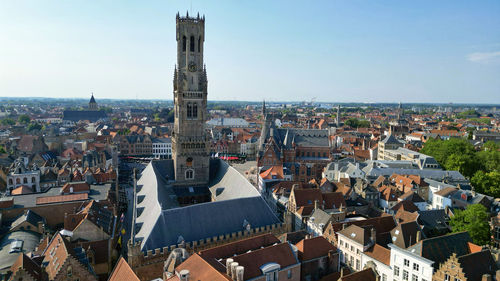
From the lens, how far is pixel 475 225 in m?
46.6

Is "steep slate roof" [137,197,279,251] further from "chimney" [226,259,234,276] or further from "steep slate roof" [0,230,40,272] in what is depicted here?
"steep slate roof" [0,230,40,272]

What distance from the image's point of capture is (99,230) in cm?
4338

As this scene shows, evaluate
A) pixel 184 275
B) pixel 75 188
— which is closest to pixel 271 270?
pixel 184 275

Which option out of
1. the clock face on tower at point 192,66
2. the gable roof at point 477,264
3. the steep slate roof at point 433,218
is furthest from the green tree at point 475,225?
the clock face on tower at point 192,66

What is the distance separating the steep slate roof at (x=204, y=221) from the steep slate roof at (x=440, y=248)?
16543 mm

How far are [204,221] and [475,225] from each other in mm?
38740

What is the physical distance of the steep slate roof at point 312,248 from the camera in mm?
35406

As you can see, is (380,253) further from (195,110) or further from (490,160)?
(490,160)

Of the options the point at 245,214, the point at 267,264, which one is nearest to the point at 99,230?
the point at 245,214

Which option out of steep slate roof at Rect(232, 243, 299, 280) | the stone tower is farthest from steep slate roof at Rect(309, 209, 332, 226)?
the stone tower

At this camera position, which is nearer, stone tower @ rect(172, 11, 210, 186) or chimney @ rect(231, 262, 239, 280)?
chimney @ rect(231, 262, 239, 280)

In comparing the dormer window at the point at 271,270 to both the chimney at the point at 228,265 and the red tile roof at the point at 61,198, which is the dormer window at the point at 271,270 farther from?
the red tile roof at the point at 61,198

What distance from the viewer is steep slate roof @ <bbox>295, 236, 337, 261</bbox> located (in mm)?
35406

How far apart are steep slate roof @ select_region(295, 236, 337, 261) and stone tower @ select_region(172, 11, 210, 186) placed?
2334 cm
